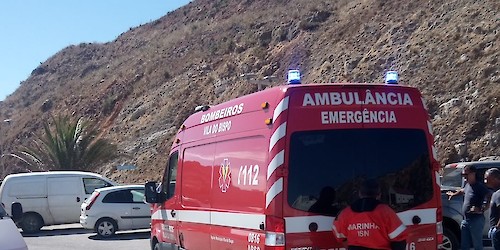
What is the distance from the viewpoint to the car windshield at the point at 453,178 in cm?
1279

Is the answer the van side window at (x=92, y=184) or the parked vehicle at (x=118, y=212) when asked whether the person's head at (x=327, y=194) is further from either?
the van side window at (x=92, y=184)

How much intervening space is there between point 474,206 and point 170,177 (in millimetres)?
4352

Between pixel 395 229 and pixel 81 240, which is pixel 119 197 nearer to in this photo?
pixel 81 240

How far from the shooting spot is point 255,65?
4350 centimetres

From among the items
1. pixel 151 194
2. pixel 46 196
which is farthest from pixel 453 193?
pixel 46 196

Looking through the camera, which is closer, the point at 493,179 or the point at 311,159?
the point at 311,159

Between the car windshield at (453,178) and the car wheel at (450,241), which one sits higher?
the car windshield at (453,178)

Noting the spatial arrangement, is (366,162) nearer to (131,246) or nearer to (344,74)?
(131,246)

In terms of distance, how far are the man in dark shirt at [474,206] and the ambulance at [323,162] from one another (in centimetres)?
309

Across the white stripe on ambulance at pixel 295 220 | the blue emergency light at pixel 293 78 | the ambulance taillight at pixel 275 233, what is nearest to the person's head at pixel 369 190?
the white stripe on ambulance at pixel 295 220

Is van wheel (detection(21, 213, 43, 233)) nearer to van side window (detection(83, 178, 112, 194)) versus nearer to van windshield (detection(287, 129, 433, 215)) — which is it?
van side window (detection(83, 178, 112, 194))

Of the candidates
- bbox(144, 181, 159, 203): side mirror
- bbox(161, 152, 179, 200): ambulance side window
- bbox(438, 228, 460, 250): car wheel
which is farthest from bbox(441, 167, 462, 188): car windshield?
bbox(144, 181, 159, 203): side mirror

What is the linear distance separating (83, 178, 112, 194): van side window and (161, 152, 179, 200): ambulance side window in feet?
43.1

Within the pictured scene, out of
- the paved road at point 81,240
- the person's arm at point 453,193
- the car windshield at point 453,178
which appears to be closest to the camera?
the person's arm at point 453,193
